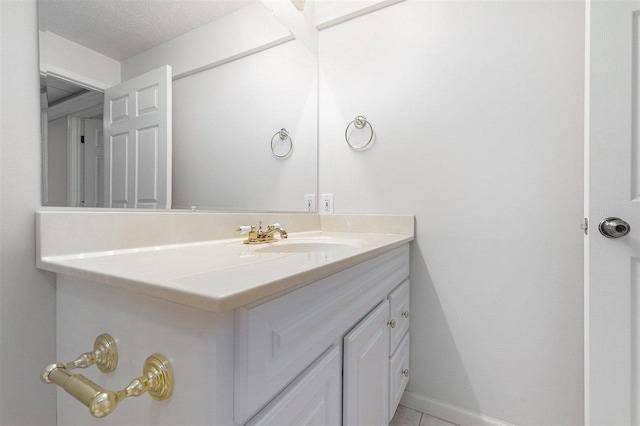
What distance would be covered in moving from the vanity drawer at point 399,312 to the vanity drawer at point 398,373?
4 cm

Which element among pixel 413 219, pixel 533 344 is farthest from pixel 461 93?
pixel 533 344

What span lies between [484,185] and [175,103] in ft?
4.04

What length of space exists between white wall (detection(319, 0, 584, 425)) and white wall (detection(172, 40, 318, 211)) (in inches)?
11.4

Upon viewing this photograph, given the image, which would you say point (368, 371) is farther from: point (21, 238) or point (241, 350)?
point (21, 238)

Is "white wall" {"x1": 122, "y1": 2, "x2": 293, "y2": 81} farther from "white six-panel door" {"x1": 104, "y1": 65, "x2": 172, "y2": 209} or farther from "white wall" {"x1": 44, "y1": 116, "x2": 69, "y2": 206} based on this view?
"white wall" {"x1": 44, "y1": 116, "x2": 69, "y2": 206}

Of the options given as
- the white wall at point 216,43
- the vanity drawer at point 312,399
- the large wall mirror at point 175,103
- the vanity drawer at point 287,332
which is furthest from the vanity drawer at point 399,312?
the white wall at point 216,43

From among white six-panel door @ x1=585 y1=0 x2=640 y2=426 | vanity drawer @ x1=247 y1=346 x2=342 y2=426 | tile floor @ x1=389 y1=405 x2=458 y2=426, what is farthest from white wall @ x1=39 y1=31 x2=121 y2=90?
tile floor @ x1=389 y1=405 x2=458 y2=426

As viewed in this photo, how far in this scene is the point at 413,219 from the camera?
1375mm

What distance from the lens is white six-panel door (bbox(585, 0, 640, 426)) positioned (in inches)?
35.5

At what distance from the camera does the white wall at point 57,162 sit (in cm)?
65

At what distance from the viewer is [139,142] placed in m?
0.82

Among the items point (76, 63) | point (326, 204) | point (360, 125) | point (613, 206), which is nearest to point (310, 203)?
point (326, 204)

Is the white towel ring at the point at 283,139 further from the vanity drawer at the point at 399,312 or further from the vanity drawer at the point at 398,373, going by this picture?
the vanity drawer at the point at 398,373

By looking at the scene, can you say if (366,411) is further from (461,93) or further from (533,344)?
(461,93)
